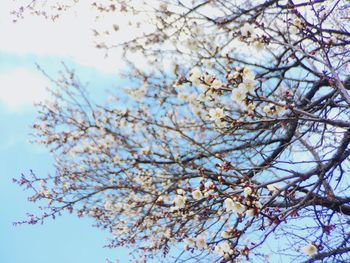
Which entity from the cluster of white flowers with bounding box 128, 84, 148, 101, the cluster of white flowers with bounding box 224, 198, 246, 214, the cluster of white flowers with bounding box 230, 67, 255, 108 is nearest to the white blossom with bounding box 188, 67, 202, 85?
the cluster of white flowers with bounding box 230, 67, 255, 108

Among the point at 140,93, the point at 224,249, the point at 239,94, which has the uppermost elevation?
the point at 140,93

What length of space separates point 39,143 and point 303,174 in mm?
5407

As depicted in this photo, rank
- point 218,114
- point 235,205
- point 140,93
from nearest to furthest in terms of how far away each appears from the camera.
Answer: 1. point 235,205
2. point 218,114
3. point 140,93

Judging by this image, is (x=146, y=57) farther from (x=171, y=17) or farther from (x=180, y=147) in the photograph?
(x=180, y=147)

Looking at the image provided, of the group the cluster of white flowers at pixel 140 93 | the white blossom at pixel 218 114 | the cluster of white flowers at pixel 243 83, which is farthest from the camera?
the cluster of white flowers at pixel 140 93

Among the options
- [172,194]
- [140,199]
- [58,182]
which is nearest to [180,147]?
[172,194]

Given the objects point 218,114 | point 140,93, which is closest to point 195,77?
point 218,114

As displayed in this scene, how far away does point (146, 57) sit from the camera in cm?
668

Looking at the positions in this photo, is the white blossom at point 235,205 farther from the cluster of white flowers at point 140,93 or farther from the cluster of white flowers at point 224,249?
the cluster of white flowers at point 140,93

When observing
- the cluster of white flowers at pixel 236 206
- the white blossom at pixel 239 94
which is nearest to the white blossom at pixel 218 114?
the white blossom at pixel 239 94

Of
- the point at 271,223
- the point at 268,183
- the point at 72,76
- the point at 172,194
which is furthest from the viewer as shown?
the point at 72,76

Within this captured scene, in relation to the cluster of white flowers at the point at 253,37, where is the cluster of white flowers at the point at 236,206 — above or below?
below

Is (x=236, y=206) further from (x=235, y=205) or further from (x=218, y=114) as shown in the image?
(x=218, y=114)

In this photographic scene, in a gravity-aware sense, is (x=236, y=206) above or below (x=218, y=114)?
below
